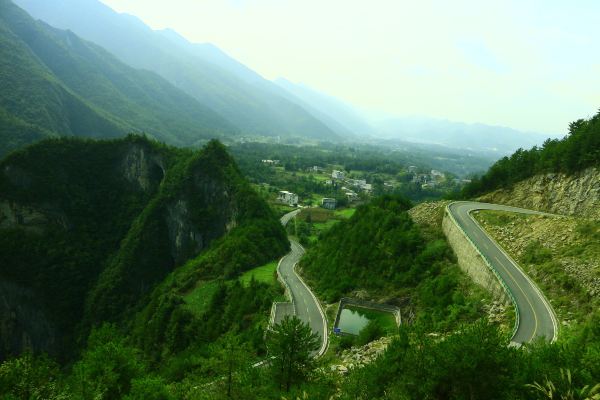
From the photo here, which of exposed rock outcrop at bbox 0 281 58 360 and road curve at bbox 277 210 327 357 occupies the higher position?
road curve at bbox 277 210 327 357

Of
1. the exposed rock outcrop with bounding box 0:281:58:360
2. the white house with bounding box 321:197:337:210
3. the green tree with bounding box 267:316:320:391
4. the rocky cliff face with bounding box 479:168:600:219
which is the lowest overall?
the exposed rock outcrop with bounding box 0:281:58:360

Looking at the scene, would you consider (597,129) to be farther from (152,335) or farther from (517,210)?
(152,335)

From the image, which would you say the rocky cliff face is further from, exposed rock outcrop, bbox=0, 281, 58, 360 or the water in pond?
exposed rock outcrop, bbox=0, 281, 58, 360

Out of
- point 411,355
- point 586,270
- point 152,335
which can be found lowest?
point 152,335

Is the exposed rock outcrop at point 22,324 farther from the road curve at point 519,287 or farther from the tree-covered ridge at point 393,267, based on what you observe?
the road curve at point 519,287

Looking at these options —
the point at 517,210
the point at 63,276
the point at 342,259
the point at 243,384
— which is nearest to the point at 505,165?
the point at 517,210

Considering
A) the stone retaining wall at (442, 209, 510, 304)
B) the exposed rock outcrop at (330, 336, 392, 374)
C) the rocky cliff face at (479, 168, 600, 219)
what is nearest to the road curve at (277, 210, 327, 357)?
the exposed rock outcrop at (330, 336, 392, 374)
